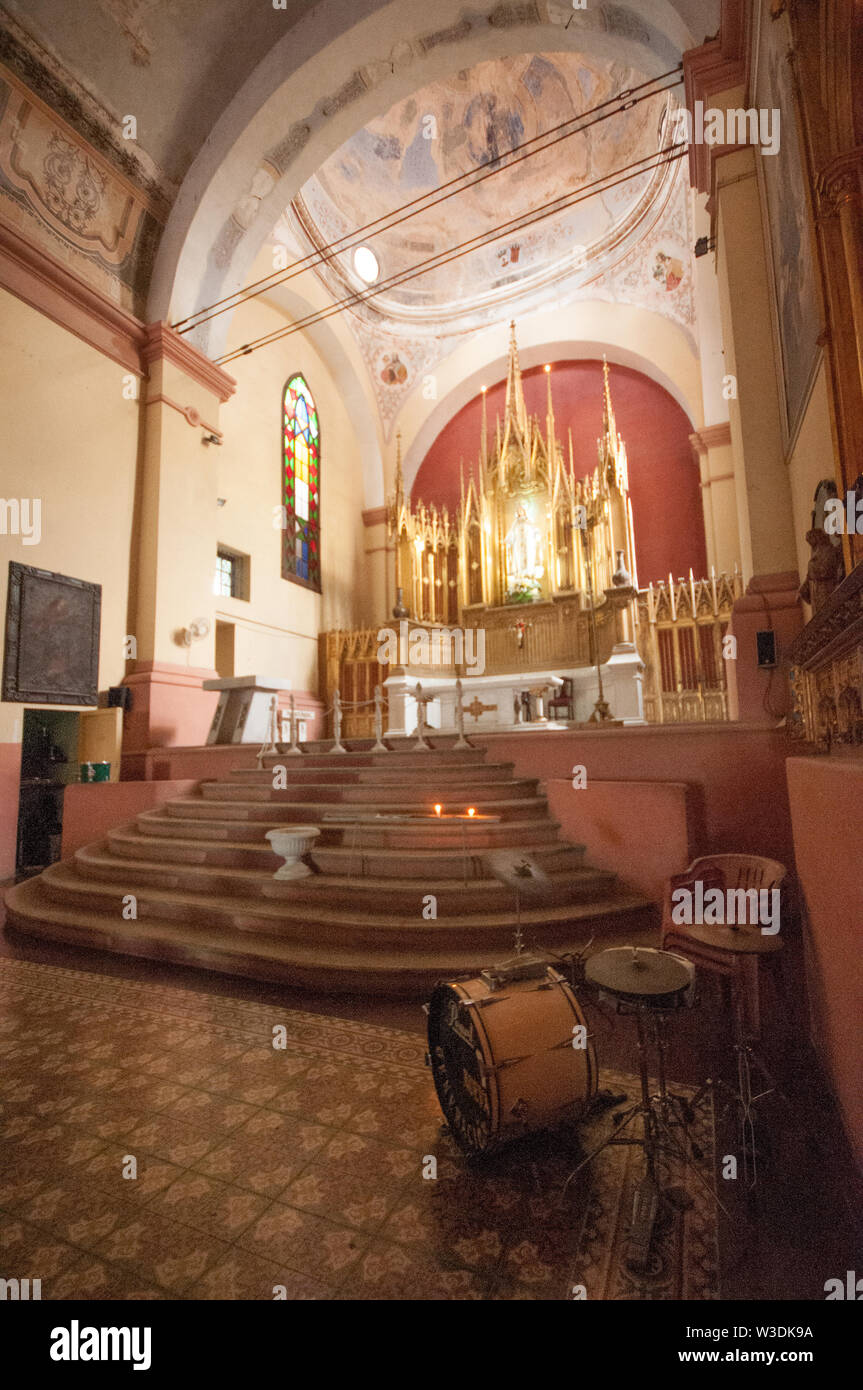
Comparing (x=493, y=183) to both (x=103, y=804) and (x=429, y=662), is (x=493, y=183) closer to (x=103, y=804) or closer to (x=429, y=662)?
(x=429, y=662)

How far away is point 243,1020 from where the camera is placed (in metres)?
3.16

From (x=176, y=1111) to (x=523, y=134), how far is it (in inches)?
600

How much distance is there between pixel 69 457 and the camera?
7.44m

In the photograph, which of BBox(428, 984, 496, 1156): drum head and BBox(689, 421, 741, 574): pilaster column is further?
BBox(689, 421, 741, 574): pilaster column

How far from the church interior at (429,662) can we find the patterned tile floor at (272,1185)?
0.06ft

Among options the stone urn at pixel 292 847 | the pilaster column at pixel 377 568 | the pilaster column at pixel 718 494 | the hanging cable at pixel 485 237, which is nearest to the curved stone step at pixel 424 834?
the stone urn at pixel 292 847

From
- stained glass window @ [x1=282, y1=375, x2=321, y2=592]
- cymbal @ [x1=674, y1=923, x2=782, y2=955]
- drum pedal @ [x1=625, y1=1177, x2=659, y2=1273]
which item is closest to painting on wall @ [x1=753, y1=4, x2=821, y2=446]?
cymbal @ [x1=674, y1=923, x2=782, y2=955]

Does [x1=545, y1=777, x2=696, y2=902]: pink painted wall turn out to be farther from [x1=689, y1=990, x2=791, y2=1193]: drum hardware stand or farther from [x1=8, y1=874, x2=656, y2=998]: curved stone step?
[x1=689, y1=990, x2=791, y2=1193]: drum hardware stand

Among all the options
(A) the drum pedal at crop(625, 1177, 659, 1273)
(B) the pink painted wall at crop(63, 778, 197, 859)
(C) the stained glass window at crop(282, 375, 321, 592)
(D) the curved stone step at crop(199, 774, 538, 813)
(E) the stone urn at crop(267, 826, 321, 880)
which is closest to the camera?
(A) the drum pedal at crop(625, 1177, 659, 1273)

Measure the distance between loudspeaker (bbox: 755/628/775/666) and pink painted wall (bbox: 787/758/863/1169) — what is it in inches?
96.6

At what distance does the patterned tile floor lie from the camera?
1.61 metres

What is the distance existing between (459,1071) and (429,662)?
9538 mm

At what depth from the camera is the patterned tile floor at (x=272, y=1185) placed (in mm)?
1612
